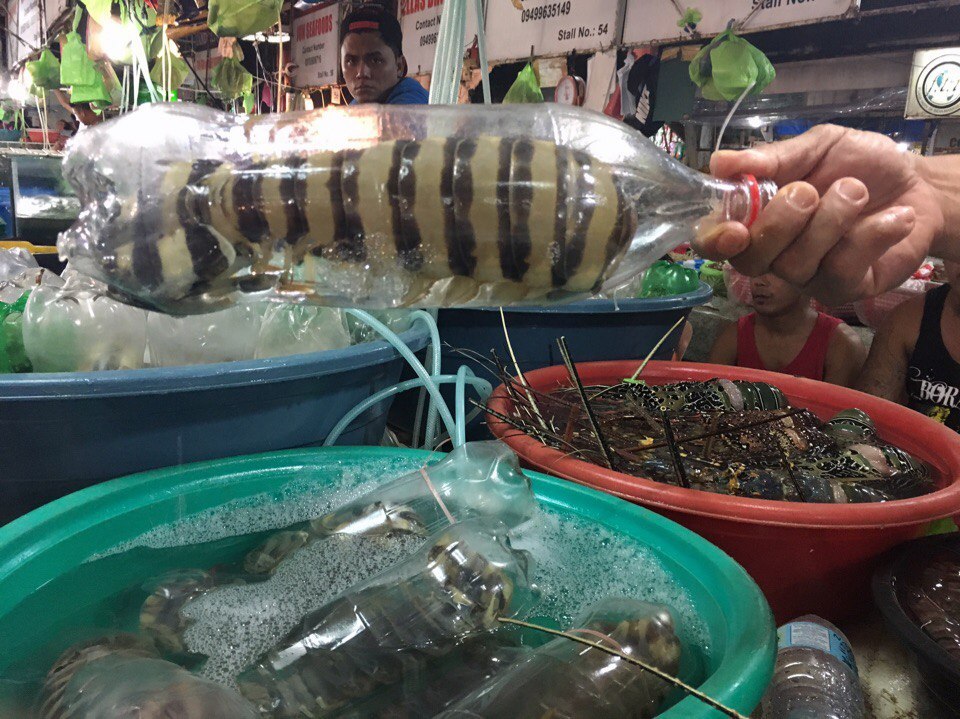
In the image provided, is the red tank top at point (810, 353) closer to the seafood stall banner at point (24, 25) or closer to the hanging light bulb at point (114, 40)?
the hanging light bulb at point (114, 40)

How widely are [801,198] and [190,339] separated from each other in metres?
0.97

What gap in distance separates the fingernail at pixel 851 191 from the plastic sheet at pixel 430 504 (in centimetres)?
62

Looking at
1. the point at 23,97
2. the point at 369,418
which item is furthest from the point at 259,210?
the point at 23,97

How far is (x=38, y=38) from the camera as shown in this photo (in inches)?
223

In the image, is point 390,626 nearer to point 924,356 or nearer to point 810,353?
point 924,356

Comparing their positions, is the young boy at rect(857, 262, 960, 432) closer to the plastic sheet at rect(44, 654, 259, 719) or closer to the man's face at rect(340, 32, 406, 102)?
the plastic sheet at rect(44, 654, 259, 719)

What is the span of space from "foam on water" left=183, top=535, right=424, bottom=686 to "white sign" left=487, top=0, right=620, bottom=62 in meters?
3.14

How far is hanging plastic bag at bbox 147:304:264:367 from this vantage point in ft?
3.56

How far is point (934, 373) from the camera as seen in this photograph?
6.74ft

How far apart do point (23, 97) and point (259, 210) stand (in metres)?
→ 7.78

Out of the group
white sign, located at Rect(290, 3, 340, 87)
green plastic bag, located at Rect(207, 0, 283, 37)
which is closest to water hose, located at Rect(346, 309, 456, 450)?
green plastic bag, located at Rect(207, 0, 283, 37)

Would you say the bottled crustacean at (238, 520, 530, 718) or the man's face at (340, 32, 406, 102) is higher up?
the man's face at (340, 32, 406, 102)

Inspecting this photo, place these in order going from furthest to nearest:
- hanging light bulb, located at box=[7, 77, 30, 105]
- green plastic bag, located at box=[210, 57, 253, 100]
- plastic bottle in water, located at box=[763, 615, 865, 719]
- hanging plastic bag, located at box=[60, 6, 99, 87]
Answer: hanging light bulb, located at box=[7, 77, 30, 105] < hanging plastic bag, located at box=[60, 6, 99, 87] < green plastic bag, located at box=[210, 57, 253, 100] < plastic bottle in water, located at box=[763, 615, 865, 719]

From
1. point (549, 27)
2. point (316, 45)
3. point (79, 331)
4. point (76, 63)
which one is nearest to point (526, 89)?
point (549, 27)
